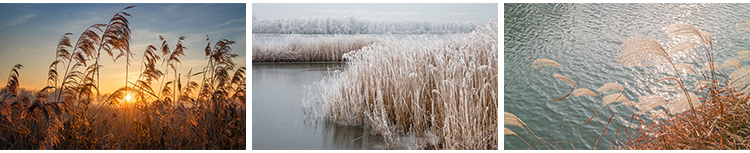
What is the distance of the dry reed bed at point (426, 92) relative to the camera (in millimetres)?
2387

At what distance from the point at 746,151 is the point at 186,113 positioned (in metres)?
3.86

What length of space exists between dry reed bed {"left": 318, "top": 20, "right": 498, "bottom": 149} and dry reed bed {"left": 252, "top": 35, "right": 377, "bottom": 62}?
106 mm

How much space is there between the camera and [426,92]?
2766mm

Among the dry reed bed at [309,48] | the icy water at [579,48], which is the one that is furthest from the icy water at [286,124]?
the icy water at [579,48]

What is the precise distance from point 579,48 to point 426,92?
340 centimetres

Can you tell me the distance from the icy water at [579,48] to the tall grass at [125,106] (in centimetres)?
254

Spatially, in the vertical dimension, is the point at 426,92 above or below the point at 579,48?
below

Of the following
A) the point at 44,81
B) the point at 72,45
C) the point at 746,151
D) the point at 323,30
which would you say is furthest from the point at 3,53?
the point at 746,151

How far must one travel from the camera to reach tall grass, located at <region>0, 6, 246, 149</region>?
7.65 feet

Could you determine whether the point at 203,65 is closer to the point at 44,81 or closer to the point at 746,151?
the point at 44,81

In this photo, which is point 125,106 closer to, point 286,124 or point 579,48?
point 286,124

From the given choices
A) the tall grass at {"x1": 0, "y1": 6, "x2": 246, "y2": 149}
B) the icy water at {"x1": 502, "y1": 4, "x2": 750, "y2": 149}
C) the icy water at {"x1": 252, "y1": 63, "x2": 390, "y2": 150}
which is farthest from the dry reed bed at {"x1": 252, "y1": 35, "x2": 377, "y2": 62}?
the icy water at {"x1": 502, "y1": 4, "x2": 750, "y2": 149}

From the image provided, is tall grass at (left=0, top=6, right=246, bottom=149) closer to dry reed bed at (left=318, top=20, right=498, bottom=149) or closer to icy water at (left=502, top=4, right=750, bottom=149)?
dry reed bed at (left=318, top=20, right=498, bottom=149)

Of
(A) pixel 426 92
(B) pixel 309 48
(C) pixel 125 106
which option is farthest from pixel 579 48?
(C) pixel 125 106
